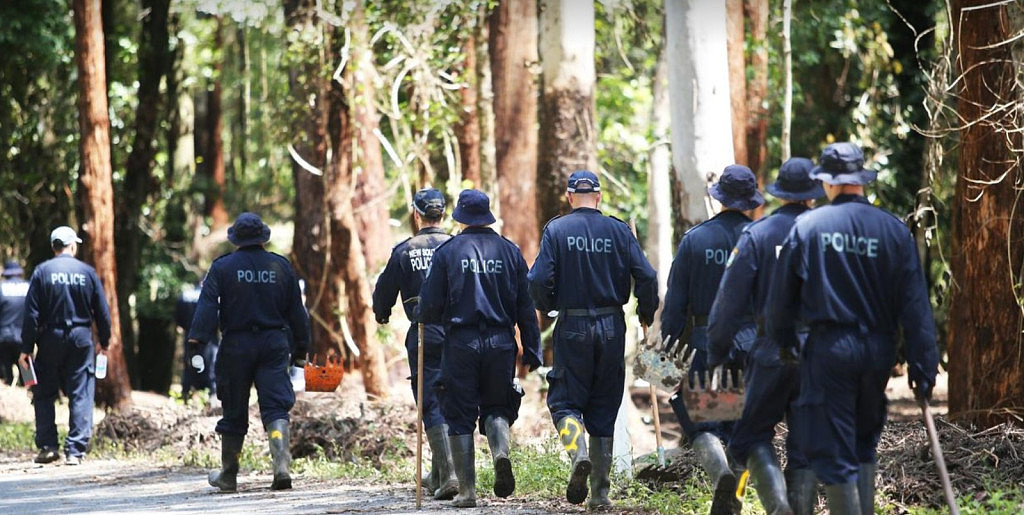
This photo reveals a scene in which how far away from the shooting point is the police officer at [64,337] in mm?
14281

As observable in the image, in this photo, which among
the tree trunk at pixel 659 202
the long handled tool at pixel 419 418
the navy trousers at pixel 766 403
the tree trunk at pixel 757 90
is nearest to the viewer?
the navy trousers at pixel 766 403

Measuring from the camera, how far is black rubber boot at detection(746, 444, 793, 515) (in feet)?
25.1

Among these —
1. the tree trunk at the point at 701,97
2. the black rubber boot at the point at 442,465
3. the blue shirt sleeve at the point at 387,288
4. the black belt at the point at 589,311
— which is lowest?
the black rubber boot at the point at 442,465

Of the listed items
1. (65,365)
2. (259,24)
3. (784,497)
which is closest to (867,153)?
(259,24)

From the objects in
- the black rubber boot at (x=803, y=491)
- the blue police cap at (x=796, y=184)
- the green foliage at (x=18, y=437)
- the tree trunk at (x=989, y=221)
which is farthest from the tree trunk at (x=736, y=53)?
the black rubber boot at (x=803, y=491)

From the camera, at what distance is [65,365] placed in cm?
1454

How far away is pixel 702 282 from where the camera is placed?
877 cm

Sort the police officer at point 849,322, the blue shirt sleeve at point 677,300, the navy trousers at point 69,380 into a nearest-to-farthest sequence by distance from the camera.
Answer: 1. the police officer at point 849,322
2. the blue shirt sleeve at point 677,300
3. the navy trousers at point 69,380

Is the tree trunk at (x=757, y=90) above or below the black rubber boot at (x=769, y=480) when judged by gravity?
above

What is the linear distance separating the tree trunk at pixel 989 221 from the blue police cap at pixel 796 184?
7.52 feet

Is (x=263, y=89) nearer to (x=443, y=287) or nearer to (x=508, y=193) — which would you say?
(x=508, y=193)

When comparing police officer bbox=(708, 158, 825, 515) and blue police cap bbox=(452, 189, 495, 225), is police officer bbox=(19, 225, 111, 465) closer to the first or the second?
blue police cap bbox=(452, 189, 495, 225)

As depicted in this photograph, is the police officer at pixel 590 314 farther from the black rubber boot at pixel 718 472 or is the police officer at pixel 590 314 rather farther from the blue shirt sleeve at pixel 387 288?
the blue shirt sleeve at pixel 387 288

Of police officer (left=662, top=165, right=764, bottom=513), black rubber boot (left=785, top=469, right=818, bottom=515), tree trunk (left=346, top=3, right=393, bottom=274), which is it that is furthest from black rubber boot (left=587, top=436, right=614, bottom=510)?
tree trunk (left=346, top=3, right=393, bottom=274)
